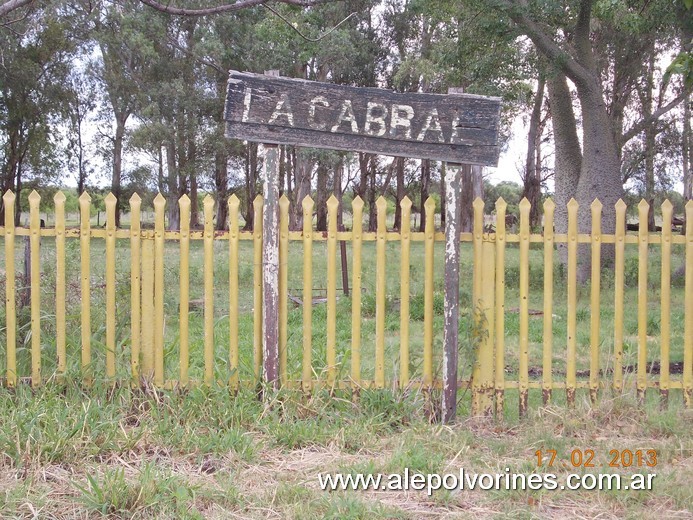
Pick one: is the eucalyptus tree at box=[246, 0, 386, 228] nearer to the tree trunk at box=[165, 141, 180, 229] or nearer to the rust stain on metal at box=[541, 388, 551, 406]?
the tree trunk at box=[165, 141, 180, 229]

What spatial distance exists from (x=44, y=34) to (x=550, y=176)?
101 ft

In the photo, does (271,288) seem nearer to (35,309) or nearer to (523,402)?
(35,309)

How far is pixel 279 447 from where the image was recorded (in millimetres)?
4703

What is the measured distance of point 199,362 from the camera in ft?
21.3

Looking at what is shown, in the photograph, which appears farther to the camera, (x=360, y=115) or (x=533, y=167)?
(x=533, y=167)

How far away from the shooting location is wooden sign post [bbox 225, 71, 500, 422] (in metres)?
5.39

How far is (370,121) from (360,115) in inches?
3.6

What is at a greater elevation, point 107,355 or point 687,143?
point 687,143

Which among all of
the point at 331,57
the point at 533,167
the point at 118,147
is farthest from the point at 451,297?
the point at 118,147

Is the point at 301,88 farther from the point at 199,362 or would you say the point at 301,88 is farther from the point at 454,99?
the point at 199,362

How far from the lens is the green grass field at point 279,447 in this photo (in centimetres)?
386

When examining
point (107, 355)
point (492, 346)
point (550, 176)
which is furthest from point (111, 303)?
point (550, 176)

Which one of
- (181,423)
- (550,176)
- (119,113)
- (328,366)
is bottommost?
(181,423)

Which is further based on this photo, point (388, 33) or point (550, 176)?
point (550, 176)
